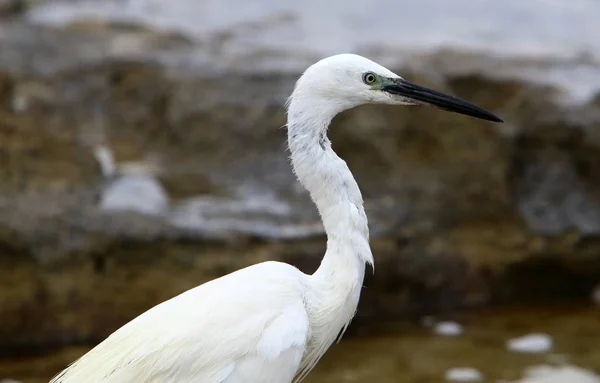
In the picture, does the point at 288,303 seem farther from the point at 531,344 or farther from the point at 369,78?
the point at 531,344

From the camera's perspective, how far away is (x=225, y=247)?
462 cm

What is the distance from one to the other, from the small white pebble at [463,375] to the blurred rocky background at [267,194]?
26 mm

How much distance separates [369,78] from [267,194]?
2.21m

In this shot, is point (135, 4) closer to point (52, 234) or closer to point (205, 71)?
point (205, 71)

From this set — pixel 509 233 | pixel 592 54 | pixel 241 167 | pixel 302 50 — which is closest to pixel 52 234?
pixel 241 167

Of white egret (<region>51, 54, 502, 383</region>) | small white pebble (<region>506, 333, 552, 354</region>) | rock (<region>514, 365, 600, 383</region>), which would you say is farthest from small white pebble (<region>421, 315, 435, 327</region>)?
white egret (<region>51, 54, 502, 383</region>)

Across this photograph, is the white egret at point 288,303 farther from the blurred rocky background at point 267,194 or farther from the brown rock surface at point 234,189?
the brown rock surface at point 234,189

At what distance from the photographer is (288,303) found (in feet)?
8.57

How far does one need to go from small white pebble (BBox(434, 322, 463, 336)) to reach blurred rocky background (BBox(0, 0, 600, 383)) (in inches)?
4.1

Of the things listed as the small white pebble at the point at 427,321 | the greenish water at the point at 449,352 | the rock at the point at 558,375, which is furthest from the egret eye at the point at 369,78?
the small white pebble at the point at 427,321

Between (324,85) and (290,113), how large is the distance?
5.1 inches

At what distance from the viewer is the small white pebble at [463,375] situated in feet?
13.9

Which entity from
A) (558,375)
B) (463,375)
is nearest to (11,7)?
(463,375)

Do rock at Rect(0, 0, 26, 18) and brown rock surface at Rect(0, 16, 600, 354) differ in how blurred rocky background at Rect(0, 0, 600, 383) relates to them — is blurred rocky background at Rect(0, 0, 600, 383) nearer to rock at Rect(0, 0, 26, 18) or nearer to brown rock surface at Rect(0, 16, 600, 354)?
brown rock surface at Rect(0, 16, 600, 354)
